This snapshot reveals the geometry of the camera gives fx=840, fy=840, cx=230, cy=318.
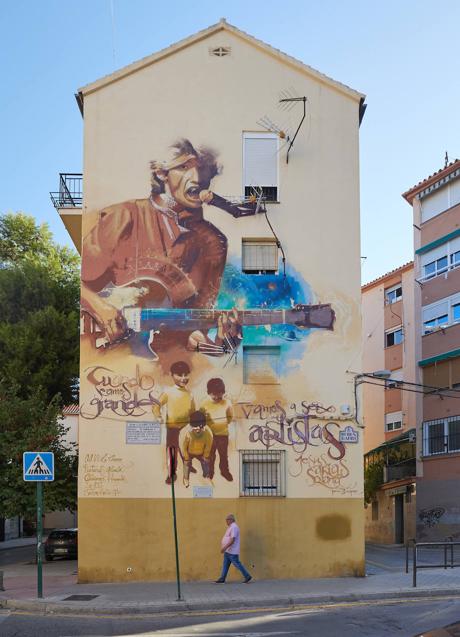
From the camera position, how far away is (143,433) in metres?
18.9

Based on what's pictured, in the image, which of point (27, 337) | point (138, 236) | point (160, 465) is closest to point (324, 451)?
point (160, 465)

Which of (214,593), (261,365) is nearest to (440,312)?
(261,365)

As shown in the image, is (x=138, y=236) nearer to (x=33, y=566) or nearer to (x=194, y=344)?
(x=194, y=344)

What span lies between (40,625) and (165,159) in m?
11.1

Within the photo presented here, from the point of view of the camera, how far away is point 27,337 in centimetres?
2781

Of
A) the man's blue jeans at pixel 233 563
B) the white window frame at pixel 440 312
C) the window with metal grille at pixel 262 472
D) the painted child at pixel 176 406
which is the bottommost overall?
the man's blue jeans at pixel 233 563

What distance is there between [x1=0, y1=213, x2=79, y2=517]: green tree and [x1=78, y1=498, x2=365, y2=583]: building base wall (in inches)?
199

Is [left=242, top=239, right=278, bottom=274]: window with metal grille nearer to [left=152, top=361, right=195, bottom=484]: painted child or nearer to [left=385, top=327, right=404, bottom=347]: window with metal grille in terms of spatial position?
[left=152, top=361, right=195, bottom=484]: painted child

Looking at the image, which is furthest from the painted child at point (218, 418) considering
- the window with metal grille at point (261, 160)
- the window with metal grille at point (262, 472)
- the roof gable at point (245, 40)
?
the roof gable at point (245, 40)

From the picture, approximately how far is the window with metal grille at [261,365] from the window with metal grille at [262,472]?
5.30ft

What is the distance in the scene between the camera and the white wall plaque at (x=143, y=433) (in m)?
18.8

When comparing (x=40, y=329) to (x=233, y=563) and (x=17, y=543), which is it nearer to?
(x=233, y=563)

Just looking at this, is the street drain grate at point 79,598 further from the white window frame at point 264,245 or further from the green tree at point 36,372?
the white window frame at point 264,245

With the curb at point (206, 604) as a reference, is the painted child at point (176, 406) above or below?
above
